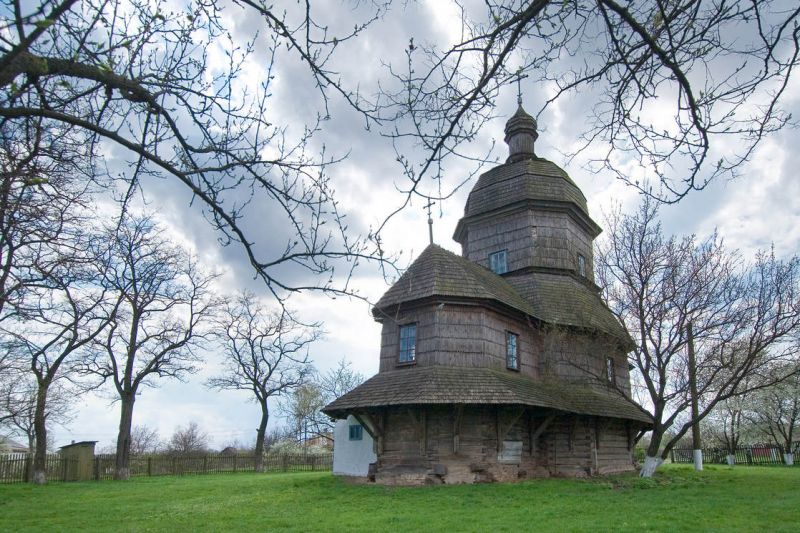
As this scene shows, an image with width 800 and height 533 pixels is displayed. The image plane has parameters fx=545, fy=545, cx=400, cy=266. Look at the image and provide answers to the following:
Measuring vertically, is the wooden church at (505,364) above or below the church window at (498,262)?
below

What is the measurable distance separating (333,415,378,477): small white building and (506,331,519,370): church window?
5295mm

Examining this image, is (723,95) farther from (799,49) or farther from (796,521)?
(796,521)

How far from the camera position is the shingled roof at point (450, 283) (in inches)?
675

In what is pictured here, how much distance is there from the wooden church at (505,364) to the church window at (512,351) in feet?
0.18

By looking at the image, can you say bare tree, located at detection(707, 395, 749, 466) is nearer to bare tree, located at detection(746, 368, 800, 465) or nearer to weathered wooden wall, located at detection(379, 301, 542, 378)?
bare tree, located at detection(746, 368, 800, 465)

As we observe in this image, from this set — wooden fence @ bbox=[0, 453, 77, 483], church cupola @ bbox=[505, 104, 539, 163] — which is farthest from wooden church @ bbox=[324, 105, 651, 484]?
wooden fence @ bbox=[0, 453, 77, 483]

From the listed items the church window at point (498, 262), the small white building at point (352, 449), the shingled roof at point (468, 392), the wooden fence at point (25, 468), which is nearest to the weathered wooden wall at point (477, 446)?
the shingled roof at point (468, 392)

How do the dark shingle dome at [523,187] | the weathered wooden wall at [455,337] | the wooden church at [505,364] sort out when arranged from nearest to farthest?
the wooden church at [505,364] → the weathered wooden wall at [455,337] → the dark shingle dome at [523,187]

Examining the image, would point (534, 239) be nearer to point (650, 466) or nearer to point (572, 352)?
point (572, 352)

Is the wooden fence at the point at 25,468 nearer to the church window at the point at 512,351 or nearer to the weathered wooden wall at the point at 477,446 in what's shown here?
the weathered wooden wall at the point at 477,446

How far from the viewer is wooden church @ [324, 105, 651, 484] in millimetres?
15656

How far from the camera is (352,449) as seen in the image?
1864 centimetres

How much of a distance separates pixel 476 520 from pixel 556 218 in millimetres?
15455

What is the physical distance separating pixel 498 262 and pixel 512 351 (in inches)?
218
